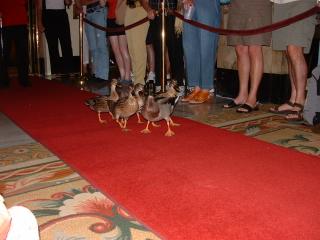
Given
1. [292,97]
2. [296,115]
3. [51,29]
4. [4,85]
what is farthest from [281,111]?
[51,29]

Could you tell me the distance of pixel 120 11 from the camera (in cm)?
579

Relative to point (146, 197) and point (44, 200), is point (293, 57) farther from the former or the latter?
point (44, 200)

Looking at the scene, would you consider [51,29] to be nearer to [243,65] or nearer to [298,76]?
[243,65]

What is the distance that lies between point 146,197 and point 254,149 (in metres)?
1.10

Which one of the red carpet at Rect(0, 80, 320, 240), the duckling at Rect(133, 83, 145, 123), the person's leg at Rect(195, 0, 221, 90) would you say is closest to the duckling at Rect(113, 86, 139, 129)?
the duckling at Rect(133, 83, 145, 123)

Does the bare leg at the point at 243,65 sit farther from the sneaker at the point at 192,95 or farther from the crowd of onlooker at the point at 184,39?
the sneaker at the point at 192,95

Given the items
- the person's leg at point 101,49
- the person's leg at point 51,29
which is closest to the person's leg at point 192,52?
the person's leg at point 101,49

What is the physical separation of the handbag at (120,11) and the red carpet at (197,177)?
93.5 inches

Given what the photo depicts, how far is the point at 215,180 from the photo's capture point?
2324 mm

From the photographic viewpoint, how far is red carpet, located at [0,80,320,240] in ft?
5.94

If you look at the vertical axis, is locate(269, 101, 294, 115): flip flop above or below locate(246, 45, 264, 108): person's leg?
below

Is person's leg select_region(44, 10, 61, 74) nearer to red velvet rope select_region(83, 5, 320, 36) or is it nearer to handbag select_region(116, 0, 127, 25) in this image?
handbag select_region(116, 0, 127, 25)

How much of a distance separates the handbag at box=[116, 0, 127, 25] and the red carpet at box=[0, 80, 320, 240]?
2.38 metres

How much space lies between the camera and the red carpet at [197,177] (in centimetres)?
181
